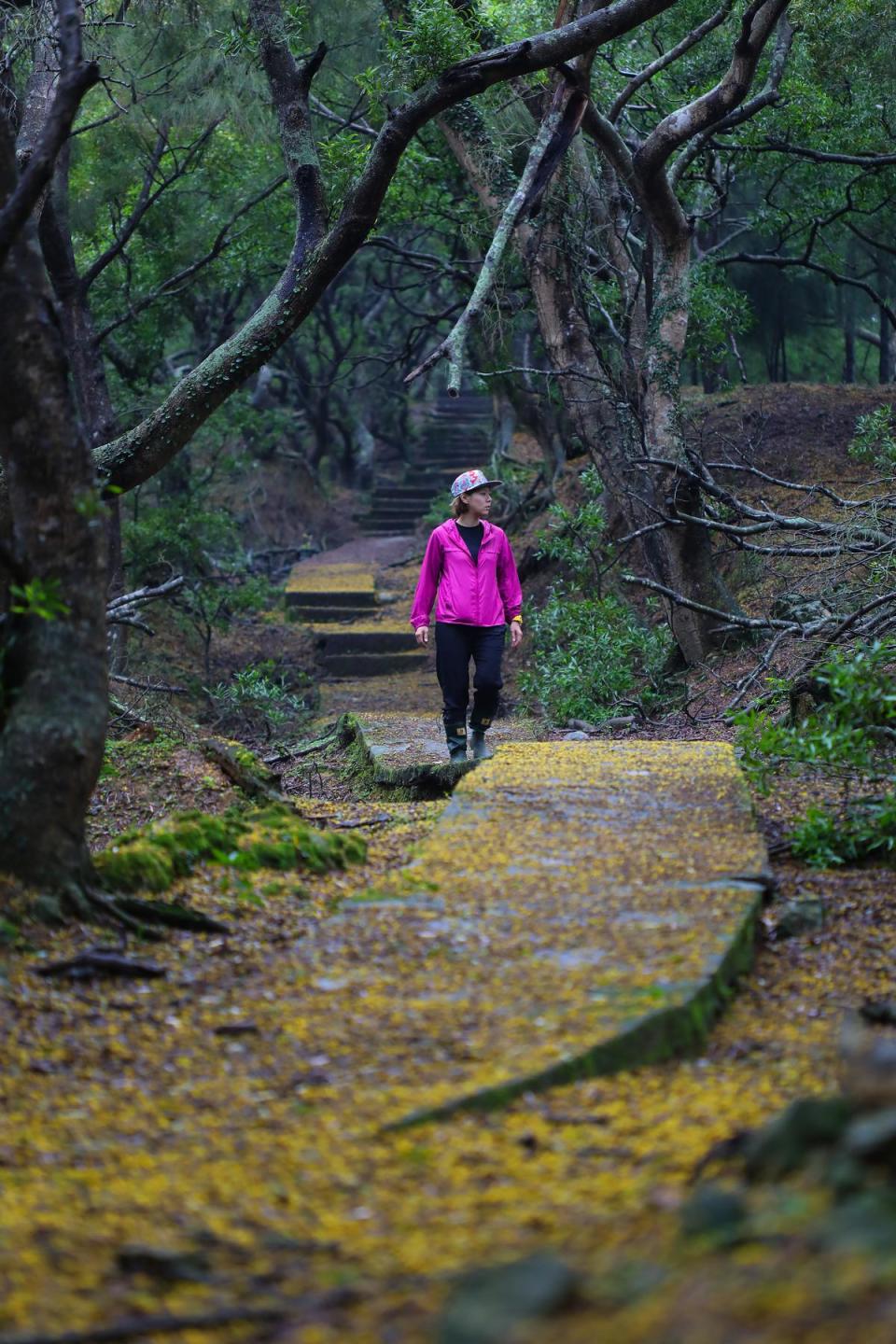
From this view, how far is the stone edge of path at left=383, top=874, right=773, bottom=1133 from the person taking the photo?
2.93 metres

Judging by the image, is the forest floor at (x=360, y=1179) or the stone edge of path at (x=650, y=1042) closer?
the forest floor at (x=360, y=1179)

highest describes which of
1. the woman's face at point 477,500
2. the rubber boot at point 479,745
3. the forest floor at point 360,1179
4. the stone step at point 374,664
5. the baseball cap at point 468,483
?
the baseball cap at point 468,483

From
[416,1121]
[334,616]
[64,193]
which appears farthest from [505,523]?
[416,1121]

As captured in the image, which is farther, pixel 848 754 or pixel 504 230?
pixel 504 230

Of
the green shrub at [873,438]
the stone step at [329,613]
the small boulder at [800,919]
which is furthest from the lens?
the stone step at [329,613]

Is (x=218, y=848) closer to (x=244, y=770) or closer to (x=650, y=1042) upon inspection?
(x=244, y=770)

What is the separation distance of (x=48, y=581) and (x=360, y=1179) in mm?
2156

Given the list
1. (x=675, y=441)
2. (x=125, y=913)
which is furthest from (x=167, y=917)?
(x=675, y=441)

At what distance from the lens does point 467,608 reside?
24.7ft

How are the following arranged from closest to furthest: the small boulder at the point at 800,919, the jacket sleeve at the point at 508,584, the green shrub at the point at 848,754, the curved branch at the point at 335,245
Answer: the small boulder at the point at 800,919, the green shrub at the point at 848,754, the curved branch at the point at 335,245, the jacket sleeve at the point at 508,584

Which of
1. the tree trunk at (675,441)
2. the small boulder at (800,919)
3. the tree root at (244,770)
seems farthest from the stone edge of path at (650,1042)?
the tree trunk at (675,441)

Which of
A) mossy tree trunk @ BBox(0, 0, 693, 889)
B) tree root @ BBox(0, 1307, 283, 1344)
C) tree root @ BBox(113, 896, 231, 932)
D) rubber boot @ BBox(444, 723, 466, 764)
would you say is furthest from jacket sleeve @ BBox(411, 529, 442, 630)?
tree root @ BBox(0, 1307, 283, 1344)

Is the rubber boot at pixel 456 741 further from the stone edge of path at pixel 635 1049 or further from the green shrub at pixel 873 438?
the green shrub at pixel 873 438

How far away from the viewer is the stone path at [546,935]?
321cm
